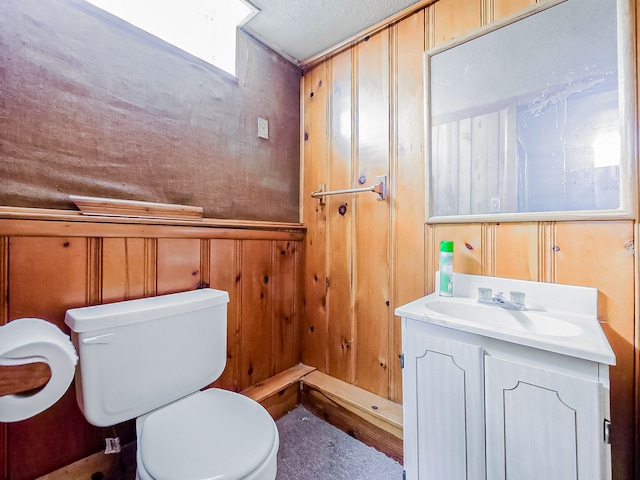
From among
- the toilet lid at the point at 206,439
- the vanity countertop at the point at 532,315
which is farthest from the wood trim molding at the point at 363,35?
the toilet lid at the point at 206,439

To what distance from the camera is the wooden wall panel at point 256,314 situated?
150cm

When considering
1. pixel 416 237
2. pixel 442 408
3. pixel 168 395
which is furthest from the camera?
pixel 416 237

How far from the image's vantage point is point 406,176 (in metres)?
1.41

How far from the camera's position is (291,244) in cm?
176

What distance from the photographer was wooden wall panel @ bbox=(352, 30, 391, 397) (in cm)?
148

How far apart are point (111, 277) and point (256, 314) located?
→ 70cm

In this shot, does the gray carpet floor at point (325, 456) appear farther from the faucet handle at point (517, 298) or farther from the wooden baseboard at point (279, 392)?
the faucet handle at point (517, 298)

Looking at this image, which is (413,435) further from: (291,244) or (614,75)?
(614,75)

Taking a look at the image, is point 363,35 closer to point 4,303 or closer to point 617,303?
point 617,303

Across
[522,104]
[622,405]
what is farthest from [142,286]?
[622,405]

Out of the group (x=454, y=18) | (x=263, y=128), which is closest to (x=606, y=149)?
(x=454, y=18)

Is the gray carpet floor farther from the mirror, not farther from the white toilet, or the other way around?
the mirror

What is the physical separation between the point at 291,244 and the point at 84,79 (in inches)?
45.5

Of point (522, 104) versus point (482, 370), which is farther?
point (522, 104)
